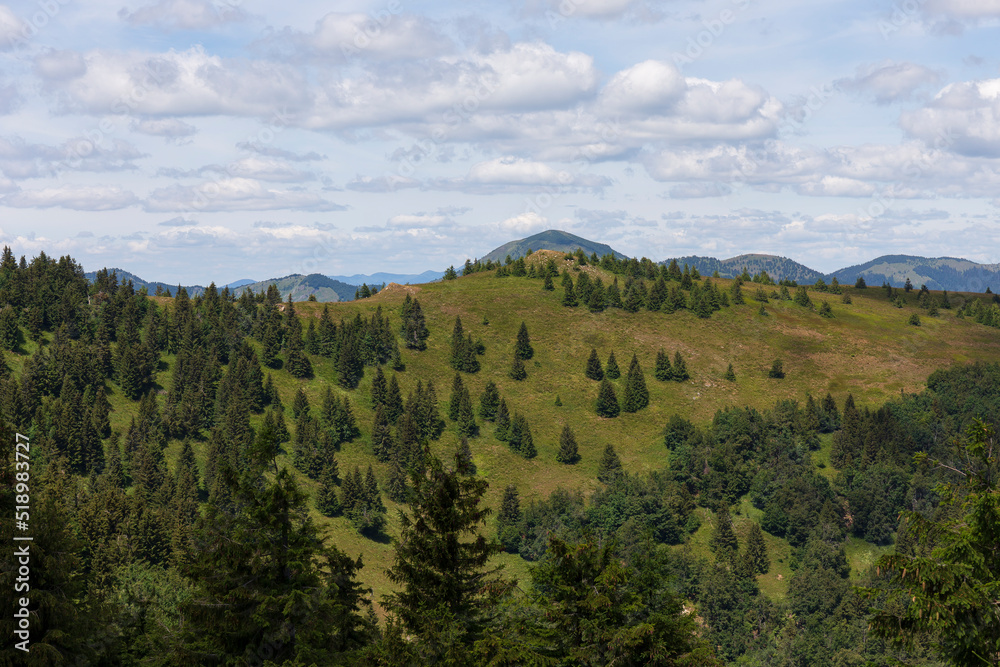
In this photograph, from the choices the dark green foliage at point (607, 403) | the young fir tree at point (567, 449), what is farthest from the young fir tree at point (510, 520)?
the dark green foliage at point (607, 403)

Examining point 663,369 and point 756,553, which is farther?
point 663,369

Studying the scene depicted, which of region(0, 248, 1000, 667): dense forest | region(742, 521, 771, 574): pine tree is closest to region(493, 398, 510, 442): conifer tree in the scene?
region(0, 248, 1000, 667): dense forest

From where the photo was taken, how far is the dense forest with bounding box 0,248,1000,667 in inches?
774

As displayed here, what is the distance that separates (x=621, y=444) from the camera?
13338cm

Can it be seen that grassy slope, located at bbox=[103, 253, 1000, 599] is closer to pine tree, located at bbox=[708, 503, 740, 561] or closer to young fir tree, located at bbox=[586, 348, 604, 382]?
young fir tree, located at bbox=[586, 348, 604, 382]

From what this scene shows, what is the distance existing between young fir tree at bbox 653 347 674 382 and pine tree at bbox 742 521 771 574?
45948 millimetres

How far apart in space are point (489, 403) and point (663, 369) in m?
38.5

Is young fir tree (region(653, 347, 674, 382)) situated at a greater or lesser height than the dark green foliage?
greater

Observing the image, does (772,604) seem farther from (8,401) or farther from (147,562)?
(8,401)

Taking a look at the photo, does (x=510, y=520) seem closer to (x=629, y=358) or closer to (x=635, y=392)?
(x=635, y=392)

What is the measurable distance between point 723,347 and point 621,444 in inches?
1636

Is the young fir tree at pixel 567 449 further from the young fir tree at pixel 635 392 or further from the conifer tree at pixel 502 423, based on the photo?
the young fir tree at pixel 635 392

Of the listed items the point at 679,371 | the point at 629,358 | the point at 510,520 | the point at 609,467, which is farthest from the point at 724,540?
the point at 629,358

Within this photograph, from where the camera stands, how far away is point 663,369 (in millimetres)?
151125
